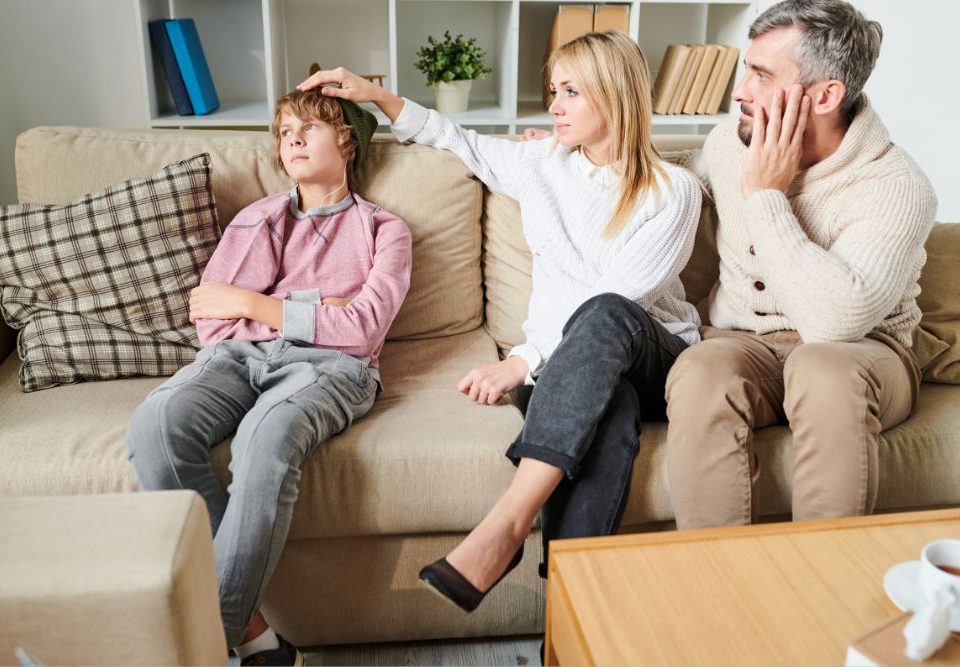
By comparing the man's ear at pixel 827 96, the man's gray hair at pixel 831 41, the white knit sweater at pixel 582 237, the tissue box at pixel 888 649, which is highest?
the man's gray hair at pixel 831 41

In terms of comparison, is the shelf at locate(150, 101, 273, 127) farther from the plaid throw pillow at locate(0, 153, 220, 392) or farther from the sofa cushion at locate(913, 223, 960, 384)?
the sofa cushion at locate(913, 223, 960, 384)

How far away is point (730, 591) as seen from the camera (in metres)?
0.99

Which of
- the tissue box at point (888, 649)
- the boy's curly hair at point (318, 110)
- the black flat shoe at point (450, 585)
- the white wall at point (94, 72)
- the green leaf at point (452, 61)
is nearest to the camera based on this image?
the tissue box at point (888, 649)

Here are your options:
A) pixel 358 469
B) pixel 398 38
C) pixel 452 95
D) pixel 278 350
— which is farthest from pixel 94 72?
pixel 358 469

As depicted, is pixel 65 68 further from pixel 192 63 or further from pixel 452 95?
pixel 452 95

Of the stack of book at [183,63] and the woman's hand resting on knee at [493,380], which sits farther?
the stack of book at [183,63]

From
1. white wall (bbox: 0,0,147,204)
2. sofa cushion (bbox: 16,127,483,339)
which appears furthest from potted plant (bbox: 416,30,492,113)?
sofa cushion (bbox: 16,127,483,339)

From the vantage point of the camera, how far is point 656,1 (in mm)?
3078

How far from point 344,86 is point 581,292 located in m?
0.65

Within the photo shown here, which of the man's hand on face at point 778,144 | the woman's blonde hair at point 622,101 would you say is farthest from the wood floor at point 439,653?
the man's hand on face at point 778,144

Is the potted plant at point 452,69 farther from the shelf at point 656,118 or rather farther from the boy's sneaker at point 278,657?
the boy's sneaker at point 278,657

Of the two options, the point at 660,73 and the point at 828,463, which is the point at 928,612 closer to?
the point at 828,463

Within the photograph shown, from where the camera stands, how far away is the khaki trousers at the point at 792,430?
4.41 feet

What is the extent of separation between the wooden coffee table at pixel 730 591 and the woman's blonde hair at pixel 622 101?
72 cm
